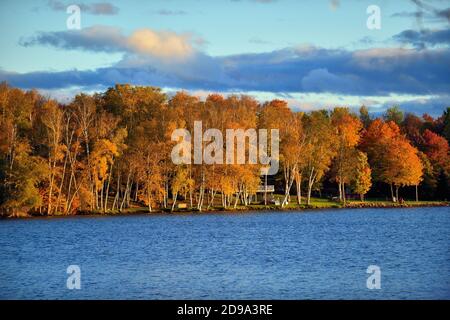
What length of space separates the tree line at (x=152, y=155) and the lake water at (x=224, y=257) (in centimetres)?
566

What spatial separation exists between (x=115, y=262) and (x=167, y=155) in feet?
127

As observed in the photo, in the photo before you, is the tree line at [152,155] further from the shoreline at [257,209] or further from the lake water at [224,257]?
the lake water at [224,257]

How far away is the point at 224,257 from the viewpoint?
43125 millimetres

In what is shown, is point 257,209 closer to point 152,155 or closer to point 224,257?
point 152,155

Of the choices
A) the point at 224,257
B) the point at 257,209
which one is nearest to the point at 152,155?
the point at 257,209

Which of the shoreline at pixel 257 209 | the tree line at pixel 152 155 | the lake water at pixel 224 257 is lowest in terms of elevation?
the lake water at pixel 224 257

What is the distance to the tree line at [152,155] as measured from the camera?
2896 inches

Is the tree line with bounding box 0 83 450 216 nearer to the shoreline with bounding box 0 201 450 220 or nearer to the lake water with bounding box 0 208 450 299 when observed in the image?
the shoreline with bounding box 0 201 450 220

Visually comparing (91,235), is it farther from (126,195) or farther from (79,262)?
(126,195)

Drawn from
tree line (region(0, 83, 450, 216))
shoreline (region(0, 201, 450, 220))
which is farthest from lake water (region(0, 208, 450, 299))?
tree line (region(0, 83, 450, 216))

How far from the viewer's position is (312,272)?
36.9 m

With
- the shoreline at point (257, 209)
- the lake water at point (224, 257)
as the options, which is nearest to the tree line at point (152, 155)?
the shoreline at point (257, 209)

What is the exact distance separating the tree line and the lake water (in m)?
5.66

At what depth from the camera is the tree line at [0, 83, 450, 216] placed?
7356 centimetres
